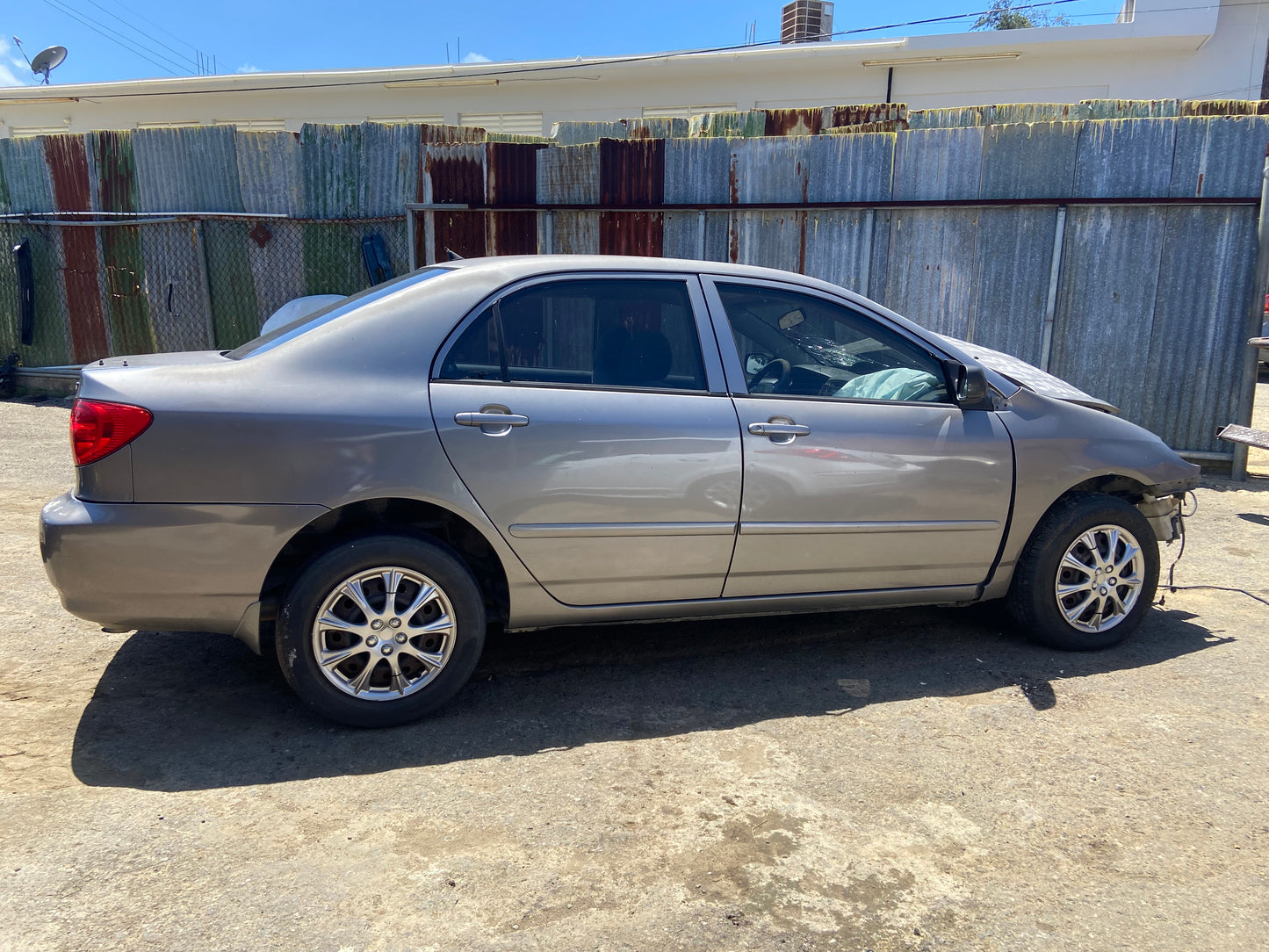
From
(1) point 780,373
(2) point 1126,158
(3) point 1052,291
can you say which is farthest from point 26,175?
(2) point 1126,158

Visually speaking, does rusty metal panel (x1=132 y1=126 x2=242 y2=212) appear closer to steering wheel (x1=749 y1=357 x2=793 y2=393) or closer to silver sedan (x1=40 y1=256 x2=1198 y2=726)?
silver sedan (x1=40 y1=256 x2=1198 y2=726)

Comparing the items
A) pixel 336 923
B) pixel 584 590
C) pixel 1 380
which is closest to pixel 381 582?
pixel 584 590

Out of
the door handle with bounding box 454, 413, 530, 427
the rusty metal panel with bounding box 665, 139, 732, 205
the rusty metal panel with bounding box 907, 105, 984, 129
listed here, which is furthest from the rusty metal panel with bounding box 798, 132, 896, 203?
the door handle with bounding box 454, 413, 530, 427

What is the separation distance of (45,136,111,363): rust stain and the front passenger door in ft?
29.6

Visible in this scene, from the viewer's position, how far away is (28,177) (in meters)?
10.6

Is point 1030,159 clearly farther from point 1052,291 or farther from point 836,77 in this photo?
point 836,77

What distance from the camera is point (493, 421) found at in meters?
3.50

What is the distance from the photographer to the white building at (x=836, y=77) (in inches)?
615

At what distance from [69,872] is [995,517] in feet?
12.0

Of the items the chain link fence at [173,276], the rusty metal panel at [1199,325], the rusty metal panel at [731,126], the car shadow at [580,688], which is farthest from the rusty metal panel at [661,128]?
the car shadow at [580,688]

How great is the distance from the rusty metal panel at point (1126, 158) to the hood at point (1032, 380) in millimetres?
3694

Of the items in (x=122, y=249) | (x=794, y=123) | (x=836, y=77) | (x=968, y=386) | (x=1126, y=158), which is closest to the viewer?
(x=968, y=386)

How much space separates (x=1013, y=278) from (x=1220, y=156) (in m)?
1.79

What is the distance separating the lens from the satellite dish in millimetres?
20094
